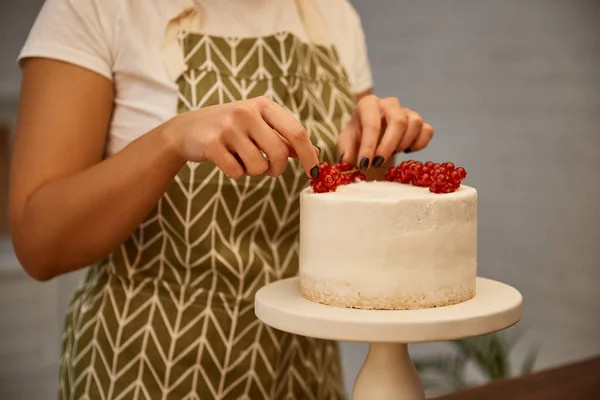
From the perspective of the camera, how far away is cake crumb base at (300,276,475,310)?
0.94 metres

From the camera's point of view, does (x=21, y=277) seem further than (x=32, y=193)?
Yes

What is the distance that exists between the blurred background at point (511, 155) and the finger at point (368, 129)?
1758mm

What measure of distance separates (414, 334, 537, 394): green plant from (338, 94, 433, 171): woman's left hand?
1636mm

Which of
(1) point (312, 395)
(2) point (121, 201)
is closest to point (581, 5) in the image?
(1) point (312, 395)

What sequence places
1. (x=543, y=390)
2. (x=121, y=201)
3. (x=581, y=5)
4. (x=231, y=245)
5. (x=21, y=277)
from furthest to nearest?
(x=21, y=277) → (x=581, y=5) → (x=543, y=390) → (x=231, y=245) → (x=121, y=201)

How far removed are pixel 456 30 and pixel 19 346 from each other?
7.40ft

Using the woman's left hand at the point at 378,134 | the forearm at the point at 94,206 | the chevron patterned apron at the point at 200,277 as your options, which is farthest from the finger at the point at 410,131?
the forearm at the point at 94,206

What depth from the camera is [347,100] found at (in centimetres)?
139

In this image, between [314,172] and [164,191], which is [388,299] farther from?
[164,191]

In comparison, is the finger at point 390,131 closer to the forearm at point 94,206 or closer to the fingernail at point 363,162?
the fingernail at point 363,162

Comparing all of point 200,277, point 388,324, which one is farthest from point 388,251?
point 200,277

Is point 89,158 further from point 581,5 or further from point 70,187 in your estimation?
point 581,5

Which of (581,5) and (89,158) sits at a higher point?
(581,5)

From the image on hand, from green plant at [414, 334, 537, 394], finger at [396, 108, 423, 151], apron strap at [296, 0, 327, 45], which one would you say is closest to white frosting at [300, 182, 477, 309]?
finger at [396, 108, 423, 151]
